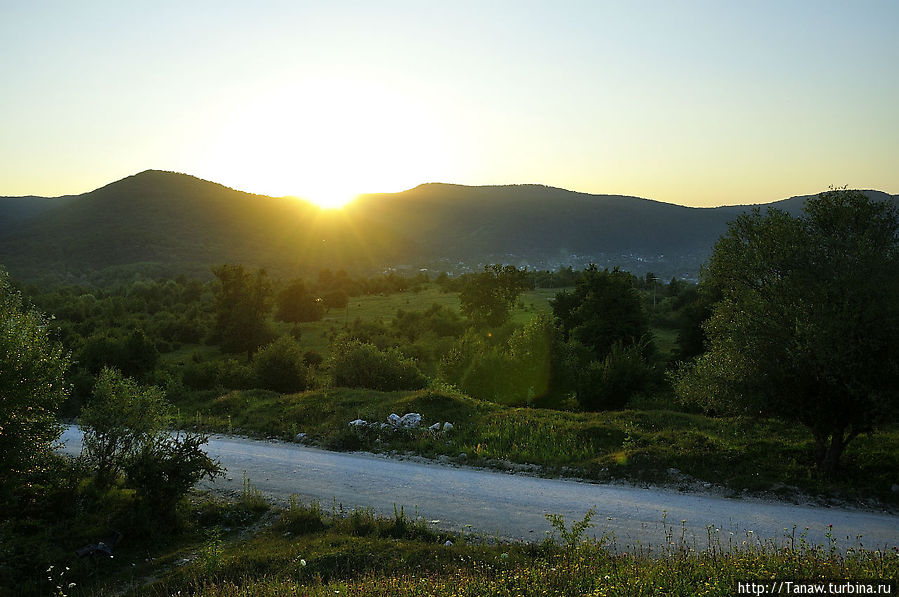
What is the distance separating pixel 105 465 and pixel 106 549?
398 centimetres

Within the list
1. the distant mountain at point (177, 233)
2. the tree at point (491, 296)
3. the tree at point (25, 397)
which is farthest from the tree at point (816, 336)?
the distant mountain at point (177, 233)

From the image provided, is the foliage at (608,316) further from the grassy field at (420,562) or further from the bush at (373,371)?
the grassy field at (420,562)

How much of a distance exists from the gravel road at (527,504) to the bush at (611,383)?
472 inches

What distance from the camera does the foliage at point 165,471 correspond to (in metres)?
14.0

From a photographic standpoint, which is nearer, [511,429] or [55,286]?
[511,429]

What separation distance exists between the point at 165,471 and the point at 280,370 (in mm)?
17443

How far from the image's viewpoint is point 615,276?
43312 mm

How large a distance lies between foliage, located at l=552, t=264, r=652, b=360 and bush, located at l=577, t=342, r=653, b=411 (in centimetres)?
1004

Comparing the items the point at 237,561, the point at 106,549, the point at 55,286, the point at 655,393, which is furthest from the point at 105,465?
the point at 55,286

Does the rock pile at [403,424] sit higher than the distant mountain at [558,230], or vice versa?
the distant mountain at [558,230]

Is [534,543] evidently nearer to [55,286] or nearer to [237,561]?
[237,561]

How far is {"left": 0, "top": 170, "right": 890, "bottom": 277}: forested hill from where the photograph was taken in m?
116

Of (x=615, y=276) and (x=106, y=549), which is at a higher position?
(x=615, y=276)

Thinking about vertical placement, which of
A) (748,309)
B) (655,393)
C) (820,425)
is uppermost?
(748,309)
